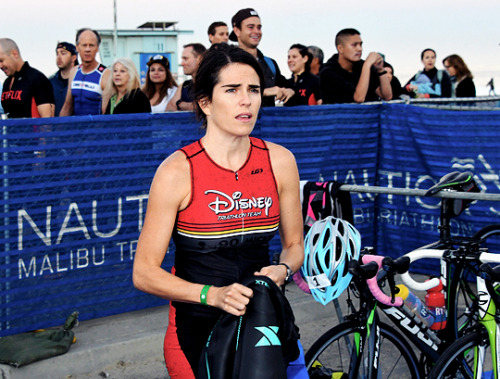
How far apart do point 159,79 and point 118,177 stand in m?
2.51

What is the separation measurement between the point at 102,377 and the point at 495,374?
2.91m

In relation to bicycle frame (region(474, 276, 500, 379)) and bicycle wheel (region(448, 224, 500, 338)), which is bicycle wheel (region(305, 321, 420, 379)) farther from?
bicycle frame (region(474, 276, 500, 379))

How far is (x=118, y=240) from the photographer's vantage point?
614cm

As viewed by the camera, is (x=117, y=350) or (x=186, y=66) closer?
(x=117, y=350)

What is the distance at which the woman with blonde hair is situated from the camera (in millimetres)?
7082

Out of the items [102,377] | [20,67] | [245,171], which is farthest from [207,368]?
[20,67]

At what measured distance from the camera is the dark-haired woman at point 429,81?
39.6ft

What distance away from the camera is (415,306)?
13.5 ft

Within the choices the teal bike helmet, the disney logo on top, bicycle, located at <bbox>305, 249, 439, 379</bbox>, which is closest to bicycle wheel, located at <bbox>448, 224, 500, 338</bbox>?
bicycle, located at <bbox>305, 249, 439, 379</bbox>

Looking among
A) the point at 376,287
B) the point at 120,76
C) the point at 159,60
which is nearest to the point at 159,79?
the point at 159,60

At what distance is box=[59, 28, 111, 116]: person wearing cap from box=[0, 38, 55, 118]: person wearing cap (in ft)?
1.22

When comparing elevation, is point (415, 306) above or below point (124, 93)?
below

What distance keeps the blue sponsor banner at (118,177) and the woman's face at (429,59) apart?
506 cm

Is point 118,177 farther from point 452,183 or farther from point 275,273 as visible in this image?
point 275,273
